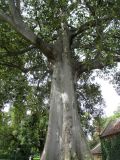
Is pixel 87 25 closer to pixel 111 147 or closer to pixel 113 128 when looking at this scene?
pixel 111 147

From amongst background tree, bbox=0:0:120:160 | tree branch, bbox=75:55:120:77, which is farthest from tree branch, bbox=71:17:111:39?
tree branch, bbox=75:55:120:77

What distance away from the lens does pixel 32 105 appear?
984 inches

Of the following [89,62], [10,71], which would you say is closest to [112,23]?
[89,62]

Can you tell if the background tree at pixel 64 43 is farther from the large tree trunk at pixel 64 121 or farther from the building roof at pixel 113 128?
the building roof at pixel 113 128

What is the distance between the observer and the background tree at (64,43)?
642 inches

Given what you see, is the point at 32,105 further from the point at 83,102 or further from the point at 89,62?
the point at 89,62

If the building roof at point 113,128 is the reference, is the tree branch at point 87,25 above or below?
below

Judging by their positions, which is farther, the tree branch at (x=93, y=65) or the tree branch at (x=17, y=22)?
the tree branch at (x=93, y=65)

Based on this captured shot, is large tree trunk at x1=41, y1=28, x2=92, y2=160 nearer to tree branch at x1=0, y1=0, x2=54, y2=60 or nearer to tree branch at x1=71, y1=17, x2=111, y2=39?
tree branch at x1=71, y1=17, x2=111, y2=39

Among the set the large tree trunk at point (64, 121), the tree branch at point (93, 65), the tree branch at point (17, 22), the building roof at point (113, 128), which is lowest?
the large tree trunk at point (64, 121)

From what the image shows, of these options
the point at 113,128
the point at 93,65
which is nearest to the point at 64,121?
the point at 93,65

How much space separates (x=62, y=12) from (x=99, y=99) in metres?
9.91

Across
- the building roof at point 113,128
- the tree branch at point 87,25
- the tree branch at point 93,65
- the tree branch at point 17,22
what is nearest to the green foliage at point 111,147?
the building roof at point 113,128

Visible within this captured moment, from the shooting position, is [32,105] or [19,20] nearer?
[19,20]
